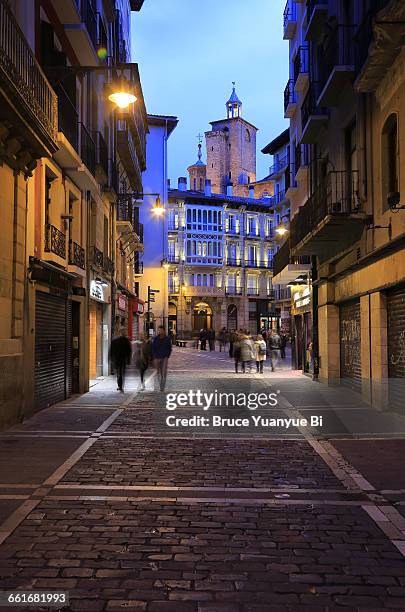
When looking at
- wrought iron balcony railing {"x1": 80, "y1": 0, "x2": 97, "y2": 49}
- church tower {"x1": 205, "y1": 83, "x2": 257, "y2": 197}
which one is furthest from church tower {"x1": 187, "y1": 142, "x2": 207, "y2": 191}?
wrought iron balcony railing {"x1": 80, "y1": 0, "x2": 97, "y2": 49}

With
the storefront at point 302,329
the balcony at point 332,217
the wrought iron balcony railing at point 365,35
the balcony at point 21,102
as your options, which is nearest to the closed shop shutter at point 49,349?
the balcony at point 21,102

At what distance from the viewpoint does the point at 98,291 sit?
775 inches

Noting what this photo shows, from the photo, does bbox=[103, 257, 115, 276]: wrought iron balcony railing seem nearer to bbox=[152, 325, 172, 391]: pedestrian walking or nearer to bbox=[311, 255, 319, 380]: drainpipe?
bbox=[152, 325, 172, 391]: pedestrian walking

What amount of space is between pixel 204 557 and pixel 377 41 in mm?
9109

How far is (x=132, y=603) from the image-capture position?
3746 mm

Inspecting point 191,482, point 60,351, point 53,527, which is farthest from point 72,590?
point 60,351

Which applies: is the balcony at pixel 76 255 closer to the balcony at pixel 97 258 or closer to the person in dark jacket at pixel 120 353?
the balcony at pixel 97 258

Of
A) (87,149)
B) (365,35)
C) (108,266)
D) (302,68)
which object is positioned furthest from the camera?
(302,68)

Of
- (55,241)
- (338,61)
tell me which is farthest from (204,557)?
(338,61)

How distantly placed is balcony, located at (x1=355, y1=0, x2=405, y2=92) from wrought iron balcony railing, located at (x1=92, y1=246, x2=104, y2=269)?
916 centimetres

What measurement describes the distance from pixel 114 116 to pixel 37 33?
12075 millimetres

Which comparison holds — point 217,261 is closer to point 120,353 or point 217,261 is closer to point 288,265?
point 288,265

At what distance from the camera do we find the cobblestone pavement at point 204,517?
3967 mm

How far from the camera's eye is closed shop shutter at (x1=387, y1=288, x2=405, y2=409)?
1168 centimetres
